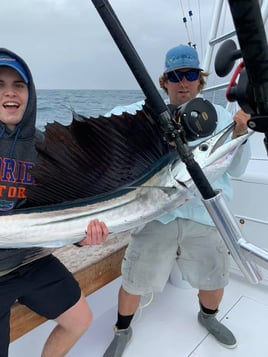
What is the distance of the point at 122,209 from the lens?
3.96 ft

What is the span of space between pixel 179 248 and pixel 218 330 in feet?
1.44

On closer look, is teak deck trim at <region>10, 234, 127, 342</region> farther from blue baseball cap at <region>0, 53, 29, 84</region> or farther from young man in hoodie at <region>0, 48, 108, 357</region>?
blue baseball cap at <region>0, 53, 29, 84</region>

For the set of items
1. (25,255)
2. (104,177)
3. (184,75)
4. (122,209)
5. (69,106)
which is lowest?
(25,255)

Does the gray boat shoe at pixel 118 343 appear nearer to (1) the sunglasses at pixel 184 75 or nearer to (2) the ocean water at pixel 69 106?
(2) the ocean water at pixel 69 106

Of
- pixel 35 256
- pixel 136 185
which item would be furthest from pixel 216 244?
pixel 35 256

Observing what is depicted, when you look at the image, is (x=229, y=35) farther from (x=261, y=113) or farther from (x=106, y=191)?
(x=261, y=113)

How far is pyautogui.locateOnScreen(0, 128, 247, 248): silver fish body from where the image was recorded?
1097 millimetres

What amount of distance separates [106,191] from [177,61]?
659mm

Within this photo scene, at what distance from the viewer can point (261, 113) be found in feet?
1.76

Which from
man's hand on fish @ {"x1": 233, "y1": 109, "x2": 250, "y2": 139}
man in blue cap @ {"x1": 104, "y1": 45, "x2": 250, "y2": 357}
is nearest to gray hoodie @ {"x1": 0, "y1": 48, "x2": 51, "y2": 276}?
man in blue cap @ {"x1": 104, "y1": 45, "x2": 250, "y2": 357}

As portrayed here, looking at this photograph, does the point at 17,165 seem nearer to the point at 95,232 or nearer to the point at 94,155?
the point at 94,155

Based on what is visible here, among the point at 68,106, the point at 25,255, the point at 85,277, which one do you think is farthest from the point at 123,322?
the point at 68,106

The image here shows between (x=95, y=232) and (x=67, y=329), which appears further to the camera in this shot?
(x=67, y=329)

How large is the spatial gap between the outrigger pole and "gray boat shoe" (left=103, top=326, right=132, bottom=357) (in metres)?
0.95
